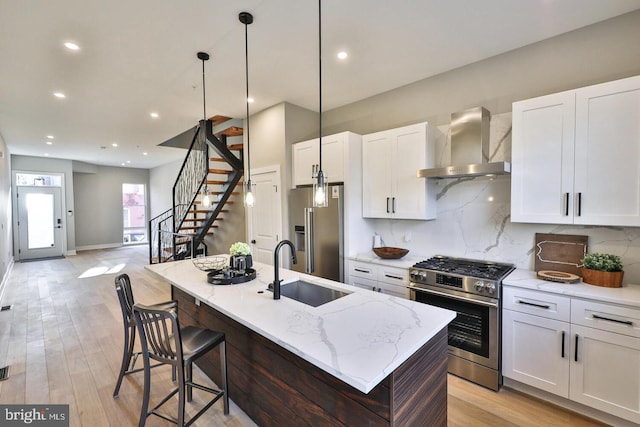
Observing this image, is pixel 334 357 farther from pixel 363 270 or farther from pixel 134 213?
pixel 134 213

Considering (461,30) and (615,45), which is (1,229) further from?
(615,45)

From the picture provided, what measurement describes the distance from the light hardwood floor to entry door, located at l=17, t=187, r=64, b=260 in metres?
4.07

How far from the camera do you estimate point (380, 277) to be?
333 cm

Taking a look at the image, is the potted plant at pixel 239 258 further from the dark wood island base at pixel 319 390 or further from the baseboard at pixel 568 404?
the baseboard at pixel 568 404

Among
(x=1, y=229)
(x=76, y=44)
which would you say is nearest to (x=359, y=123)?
(x=76, y=44)

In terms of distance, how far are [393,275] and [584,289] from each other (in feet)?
5.09

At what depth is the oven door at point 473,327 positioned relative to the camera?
2512mm

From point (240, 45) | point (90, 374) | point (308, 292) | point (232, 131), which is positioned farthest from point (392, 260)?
point (232, 131)

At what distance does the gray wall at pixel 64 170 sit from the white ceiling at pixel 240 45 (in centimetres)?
528

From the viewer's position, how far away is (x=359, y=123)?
422 centimetres

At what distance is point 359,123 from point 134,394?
12.9ft

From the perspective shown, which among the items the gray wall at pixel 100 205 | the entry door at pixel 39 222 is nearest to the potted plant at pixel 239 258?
the entry door at pixel 39 222

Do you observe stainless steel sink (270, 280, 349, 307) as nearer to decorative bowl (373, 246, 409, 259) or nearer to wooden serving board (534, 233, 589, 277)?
decorative bowl (373, 246, 409, 259)

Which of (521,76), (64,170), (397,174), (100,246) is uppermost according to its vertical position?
(521,76)
